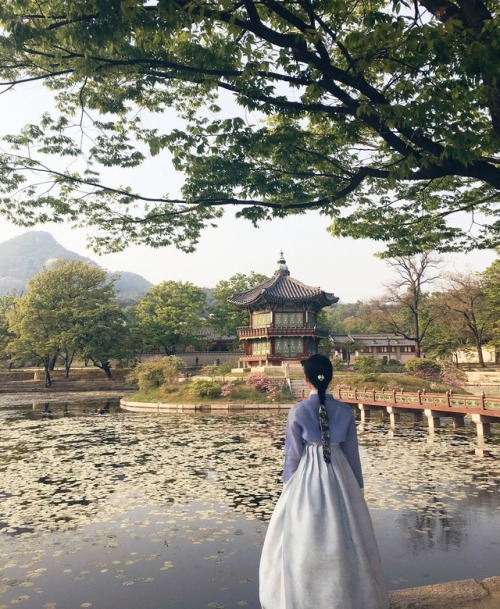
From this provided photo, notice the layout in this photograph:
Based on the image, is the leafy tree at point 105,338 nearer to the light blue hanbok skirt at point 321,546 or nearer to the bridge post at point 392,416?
the bridge post at point 392,416

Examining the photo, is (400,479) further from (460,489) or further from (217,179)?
(217,179)

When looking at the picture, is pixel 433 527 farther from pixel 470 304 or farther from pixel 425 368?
pixel 470 304

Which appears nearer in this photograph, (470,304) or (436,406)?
(436,406)

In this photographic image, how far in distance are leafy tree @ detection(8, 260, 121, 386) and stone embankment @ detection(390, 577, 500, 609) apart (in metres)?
44.7

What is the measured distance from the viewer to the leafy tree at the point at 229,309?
183 feet

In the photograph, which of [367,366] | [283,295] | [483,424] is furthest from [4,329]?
[483,424]

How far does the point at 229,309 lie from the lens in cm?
5612

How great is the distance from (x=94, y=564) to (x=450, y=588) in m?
4.05

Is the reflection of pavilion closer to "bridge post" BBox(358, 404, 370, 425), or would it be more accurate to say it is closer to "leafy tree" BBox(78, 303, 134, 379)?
"leafy tree" BBox(78, 303, 134, 379)

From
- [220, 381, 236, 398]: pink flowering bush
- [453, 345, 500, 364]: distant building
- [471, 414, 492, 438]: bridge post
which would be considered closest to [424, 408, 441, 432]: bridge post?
[471, 414, 492, 438]: bridge post

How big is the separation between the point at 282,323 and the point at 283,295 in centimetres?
235

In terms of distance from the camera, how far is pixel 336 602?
3207 millimetres

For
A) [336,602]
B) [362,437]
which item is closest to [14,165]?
[336,602]

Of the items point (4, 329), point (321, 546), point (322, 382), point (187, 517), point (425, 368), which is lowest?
point (187, 517)
